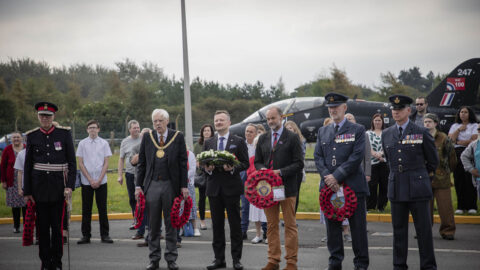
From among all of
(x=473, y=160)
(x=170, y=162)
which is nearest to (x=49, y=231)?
(x=170, y=162)

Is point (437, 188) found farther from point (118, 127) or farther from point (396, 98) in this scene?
point (118, 127)

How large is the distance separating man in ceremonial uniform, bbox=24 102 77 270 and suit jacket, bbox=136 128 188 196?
0.99m

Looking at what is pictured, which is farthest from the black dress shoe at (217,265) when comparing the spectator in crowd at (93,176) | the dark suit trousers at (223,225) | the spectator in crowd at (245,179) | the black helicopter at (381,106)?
the black helicopter at (381,106)

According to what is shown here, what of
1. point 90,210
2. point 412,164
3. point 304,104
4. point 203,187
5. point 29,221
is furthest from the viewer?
point 304,104

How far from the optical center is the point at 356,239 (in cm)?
689

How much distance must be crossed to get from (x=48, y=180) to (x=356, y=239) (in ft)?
14.0

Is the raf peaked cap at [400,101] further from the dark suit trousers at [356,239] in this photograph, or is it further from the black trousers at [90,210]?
the black trousers at [90,210]

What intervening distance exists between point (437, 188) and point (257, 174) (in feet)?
12.9

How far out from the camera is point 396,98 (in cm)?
688

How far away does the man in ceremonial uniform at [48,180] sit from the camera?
24.3 ft

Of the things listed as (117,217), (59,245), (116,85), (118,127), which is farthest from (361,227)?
(116,85)

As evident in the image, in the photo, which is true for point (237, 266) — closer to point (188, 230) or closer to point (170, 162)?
point (170, 162)

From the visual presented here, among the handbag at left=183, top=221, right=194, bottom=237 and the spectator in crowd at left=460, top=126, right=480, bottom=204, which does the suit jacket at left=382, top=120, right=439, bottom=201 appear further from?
the handbag at left=183, top=221, right=194, bottom=237

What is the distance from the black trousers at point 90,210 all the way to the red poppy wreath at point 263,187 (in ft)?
13.9
